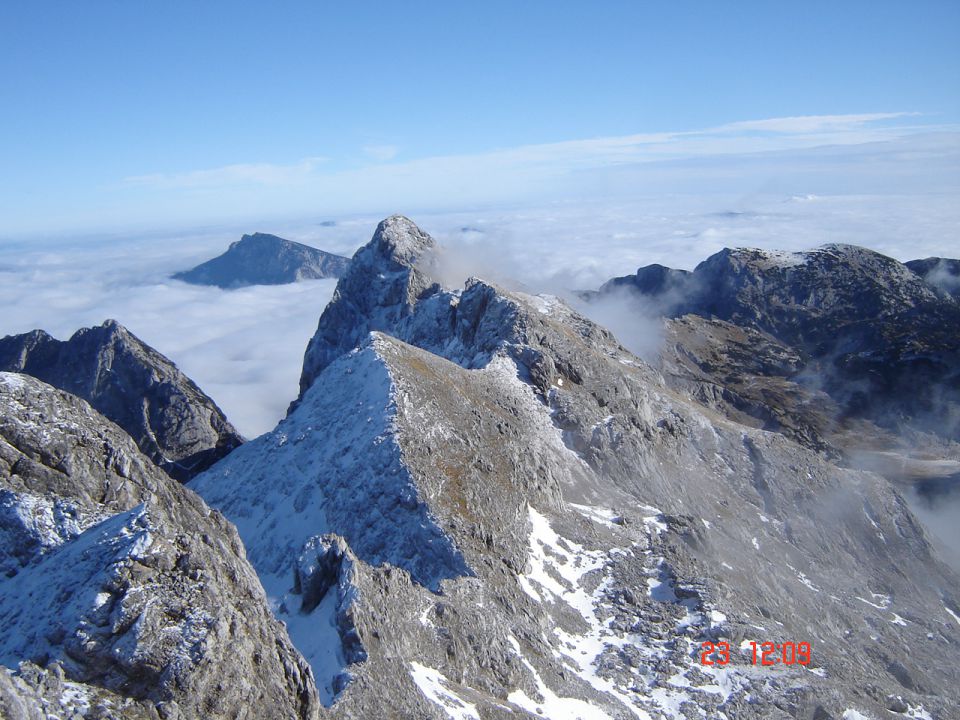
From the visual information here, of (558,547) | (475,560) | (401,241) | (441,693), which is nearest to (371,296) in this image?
(401,241)
